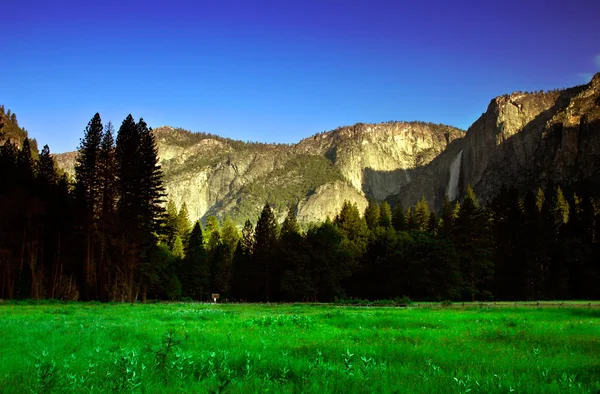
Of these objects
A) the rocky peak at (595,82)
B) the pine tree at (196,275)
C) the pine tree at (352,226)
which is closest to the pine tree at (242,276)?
the pine tree at (196,275)

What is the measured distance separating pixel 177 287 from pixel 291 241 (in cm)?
2246

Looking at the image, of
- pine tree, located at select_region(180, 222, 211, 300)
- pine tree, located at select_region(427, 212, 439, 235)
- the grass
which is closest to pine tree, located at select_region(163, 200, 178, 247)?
pine tree, located at select_region(180, 222, 211, 300)

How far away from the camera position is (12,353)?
896 centimetres

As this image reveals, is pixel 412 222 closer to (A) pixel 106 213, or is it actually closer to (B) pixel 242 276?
(B) pixel 242 276

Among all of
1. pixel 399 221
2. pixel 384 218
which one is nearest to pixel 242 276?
pixel 399 221

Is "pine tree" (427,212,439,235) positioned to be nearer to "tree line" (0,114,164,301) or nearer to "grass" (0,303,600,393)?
"tree line" (0,114,164,301)

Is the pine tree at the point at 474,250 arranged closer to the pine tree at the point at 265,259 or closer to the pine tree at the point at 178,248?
the pine tree at the point at 265,259

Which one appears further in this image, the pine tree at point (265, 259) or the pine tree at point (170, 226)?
the pine tree at point (265, 259)

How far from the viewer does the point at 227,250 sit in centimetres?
10275

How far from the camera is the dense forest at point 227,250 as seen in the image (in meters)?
47.7

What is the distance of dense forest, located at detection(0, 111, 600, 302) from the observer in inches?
1877

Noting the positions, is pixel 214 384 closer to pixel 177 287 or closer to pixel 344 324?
pixel 344 324

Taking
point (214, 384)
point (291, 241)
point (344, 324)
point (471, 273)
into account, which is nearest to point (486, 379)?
point (214, 384)

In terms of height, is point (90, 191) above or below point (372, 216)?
below
